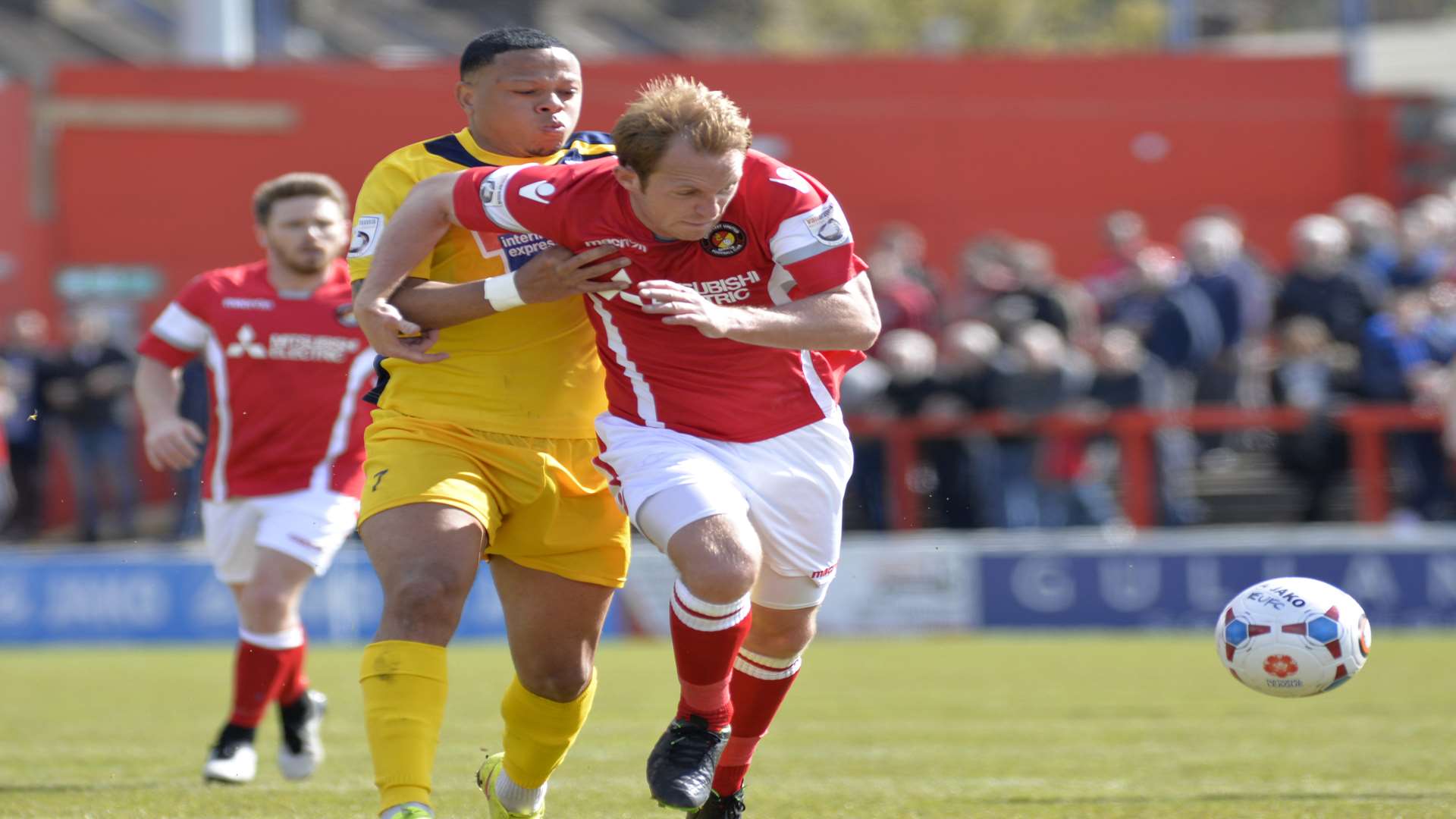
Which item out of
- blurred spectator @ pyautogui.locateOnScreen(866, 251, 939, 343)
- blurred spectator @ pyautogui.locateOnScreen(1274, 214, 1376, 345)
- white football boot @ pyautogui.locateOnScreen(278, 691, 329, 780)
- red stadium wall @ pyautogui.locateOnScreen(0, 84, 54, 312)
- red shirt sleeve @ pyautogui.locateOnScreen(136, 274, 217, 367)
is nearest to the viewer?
white football boot @ pyautogui.locateOnScreen(278, 691, 329, 780)

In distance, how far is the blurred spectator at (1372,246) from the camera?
15.1 meters

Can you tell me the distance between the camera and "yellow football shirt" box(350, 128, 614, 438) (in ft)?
18.0

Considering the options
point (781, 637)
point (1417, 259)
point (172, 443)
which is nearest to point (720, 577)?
point (781, 637)

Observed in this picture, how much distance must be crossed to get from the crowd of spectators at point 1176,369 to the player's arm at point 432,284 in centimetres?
948

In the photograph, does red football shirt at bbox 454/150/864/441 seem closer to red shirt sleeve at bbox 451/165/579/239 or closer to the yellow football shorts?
red shirt sleeve at bbox 451/165/579/239

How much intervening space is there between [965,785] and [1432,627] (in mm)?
8611

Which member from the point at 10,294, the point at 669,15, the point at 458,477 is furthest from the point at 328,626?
the point at 669,15

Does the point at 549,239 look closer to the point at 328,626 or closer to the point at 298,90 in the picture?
the point at 328,626

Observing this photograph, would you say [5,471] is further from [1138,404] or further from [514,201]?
[514,201]

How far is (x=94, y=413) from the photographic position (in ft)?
53.6

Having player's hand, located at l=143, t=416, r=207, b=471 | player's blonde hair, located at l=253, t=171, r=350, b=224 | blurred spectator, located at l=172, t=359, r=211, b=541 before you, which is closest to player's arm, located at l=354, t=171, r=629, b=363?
player's hand, located at l=143, t=416, r=207, b=471

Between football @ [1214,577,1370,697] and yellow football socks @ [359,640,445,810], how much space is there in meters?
2.55

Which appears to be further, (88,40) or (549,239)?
(88,40)

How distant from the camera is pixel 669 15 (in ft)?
154
